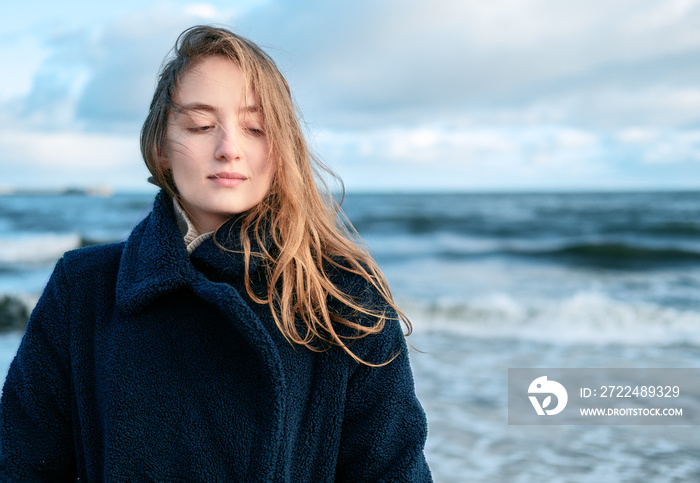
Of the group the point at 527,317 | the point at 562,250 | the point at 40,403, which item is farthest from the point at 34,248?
the point at 40,403

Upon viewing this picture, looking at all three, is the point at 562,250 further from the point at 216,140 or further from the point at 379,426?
the point at 216,140

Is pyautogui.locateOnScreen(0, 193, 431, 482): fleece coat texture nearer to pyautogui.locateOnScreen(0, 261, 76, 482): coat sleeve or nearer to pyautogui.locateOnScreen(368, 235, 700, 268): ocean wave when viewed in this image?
pyautogui.locateOnScreen(0, 261, 76, 482): coat sleeve

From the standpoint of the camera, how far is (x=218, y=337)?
138 centimetres

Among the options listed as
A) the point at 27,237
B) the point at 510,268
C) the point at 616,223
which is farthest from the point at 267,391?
the point at 616,223

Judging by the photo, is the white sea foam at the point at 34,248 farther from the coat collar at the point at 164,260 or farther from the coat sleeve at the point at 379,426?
the coat sleeve at the point at 379,426

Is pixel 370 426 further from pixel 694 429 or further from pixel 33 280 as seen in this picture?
pixel 33 280

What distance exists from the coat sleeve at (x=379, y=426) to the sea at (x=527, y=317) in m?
0.22

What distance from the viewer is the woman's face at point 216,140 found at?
142 cm

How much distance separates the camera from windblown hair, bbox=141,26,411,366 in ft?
4.73

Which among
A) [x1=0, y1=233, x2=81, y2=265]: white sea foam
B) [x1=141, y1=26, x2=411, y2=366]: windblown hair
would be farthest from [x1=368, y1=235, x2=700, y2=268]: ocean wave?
[x1=141, y1=26, x2=411, y2=366]: windblown hair

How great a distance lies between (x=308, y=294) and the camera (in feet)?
4.74

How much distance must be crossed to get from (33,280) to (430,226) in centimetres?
1159

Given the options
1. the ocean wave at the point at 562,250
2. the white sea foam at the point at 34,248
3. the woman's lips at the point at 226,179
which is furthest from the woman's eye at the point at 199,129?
the ocean wave at the point at 562,250

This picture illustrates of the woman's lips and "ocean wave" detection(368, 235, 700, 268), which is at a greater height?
"ocean wave" detection(368, 235, 700, 268)
